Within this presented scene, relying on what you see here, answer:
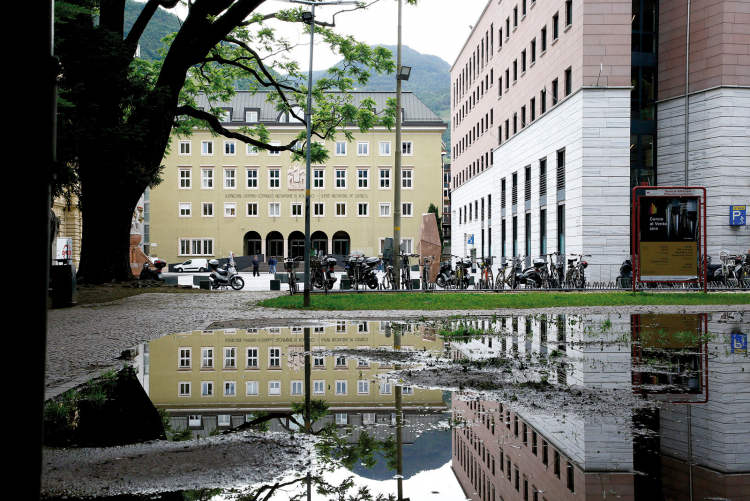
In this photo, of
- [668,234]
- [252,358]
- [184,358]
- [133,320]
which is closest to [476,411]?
[252,358]

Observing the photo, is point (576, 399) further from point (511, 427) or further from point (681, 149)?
point (681, 149)

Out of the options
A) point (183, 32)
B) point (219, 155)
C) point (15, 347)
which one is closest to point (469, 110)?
point (219, 155)

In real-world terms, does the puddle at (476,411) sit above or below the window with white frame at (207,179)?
below

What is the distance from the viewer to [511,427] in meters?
4.17

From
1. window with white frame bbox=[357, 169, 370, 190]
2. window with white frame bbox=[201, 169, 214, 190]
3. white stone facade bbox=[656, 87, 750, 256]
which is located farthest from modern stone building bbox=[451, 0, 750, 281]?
window with white frame bbox=[201, 169, 214, 190]

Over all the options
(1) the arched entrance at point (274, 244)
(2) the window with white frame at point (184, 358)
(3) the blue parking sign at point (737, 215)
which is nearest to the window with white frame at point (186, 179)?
(1) the arched entrance at point (274, 244)

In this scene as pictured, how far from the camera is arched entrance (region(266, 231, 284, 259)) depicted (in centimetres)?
7106

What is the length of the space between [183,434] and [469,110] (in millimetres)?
58763

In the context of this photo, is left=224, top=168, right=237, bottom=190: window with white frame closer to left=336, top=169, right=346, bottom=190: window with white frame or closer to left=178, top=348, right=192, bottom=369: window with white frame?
left=336, top=169, right=346, bottom=190: window with white frame

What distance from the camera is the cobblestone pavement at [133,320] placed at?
7.29m

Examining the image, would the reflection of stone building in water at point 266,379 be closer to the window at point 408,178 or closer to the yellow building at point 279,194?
the yellow building at point 279,194

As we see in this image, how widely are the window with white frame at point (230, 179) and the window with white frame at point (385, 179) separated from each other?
1565 cm

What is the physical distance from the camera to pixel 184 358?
750 centimetres

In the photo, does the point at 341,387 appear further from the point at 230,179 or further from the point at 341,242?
the point at 230,179
